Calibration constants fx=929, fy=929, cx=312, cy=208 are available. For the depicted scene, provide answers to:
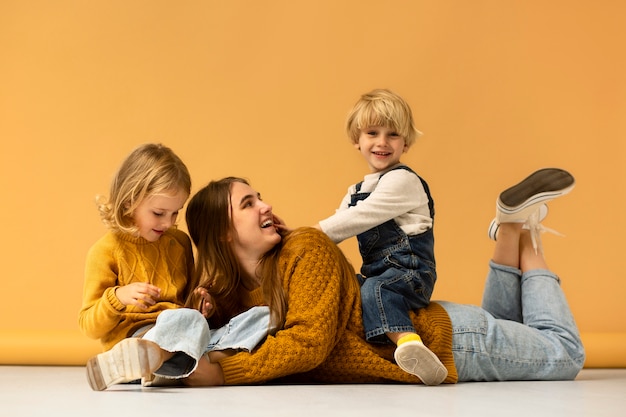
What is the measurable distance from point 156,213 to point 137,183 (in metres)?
0.11

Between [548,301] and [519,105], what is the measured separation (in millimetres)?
1801

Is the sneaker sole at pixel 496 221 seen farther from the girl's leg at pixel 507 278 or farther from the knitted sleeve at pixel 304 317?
the knitted sleeve at pixel 304 317

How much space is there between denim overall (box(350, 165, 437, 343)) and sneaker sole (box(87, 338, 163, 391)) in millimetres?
677

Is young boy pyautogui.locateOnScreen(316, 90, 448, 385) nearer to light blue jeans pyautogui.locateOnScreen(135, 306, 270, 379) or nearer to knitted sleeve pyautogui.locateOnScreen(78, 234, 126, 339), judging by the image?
light blue jeans pyautogui.locateOnScreen(135, 306, 270, 379)

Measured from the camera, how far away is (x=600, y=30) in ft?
15.6

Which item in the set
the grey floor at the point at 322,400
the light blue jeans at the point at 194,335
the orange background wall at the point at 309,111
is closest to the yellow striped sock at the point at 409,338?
Result: the grey floor at the point at 322,400

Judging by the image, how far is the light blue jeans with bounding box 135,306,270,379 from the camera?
96.7 inches

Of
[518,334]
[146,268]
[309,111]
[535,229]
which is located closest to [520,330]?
[518,334]

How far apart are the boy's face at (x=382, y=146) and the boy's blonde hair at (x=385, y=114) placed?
0.02m

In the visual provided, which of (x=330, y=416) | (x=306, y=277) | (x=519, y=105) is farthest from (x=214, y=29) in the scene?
(x=330, y=416)

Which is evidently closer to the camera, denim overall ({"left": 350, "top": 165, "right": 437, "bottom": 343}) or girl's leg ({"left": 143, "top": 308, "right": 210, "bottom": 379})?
girl's leg ({"left": 143, "top": 308, "right": 210, "bottom": 379})

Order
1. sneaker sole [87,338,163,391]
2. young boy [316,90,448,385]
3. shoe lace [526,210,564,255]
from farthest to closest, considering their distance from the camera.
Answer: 1. shoe lace [526,210,564,255]
2. young boy [316,90,448,385]
3. sneaker sole [87,338,163,391]

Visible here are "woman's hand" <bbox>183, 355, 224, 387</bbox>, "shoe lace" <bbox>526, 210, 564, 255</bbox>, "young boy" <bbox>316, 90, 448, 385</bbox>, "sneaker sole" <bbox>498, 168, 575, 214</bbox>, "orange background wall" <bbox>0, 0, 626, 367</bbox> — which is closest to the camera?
"woman's hand" <bbox>183, 355, 224, 387</bbox>

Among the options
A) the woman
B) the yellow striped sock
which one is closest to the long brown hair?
the woman
